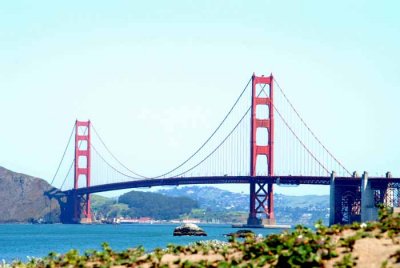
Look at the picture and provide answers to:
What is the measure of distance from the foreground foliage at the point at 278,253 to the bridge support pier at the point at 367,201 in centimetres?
6633

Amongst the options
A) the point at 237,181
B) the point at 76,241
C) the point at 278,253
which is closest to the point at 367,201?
the point at 237,181

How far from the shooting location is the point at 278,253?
16047 mm

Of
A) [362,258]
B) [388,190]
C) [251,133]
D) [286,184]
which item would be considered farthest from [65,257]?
[251,133]

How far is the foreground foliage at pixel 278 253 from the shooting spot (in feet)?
51.1

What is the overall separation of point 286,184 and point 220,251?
82.0 meters

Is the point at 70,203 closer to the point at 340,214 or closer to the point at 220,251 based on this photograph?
the point at 340,214

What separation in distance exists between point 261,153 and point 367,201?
24353 millimetres

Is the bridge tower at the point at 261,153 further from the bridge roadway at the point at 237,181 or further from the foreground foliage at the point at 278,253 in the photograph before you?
the foreground foliage at the point at 278,253

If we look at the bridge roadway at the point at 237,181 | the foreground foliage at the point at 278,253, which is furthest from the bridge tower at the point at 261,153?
the foreground foliage at the point at 278,253

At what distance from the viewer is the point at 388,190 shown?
87000mm

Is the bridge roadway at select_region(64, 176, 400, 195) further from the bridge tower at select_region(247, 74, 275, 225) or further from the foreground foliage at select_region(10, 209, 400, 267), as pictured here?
the foreground foliage at select_region(10, 209, 400, 267)

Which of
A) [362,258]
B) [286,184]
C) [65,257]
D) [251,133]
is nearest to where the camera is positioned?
[362,258]

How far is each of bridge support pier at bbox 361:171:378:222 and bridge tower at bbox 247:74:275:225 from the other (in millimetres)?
18618

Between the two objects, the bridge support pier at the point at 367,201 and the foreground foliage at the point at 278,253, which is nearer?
the foreground foliage at the point at 278,253
